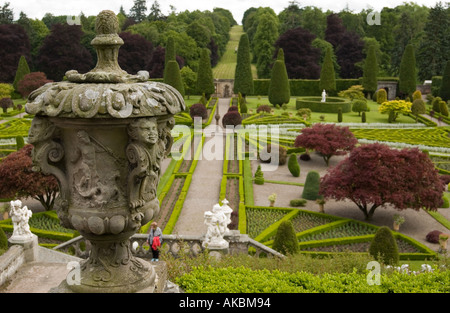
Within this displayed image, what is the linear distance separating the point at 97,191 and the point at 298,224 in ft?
42.5

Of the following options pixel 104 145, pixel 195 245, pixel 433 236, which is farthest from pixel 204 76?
pixel 104 145

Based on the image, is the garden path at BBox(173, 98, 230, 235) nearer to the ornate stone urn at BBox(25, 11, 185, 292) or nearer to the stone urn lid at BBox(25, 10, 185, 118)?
the ornate stone urn at BBox(25, 11, 185, 292)

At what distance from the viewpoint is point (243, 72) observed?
51.8 metres

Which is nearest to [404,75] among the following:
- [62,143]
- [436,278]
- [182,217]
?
[182,217]

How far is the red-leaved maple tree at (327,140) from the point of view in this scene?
24.7 m

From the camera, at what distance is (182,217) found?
17.3 metres

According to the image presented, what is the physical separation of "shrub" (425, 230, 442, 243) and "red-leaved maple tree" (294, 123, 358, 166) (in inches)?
367

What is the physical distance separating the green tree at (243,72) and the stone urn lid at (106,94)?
4677 cm

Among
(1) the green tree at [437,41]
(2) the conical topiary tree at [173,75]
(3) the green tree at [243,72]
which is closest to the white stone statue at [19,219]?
(2) the conical topiary tree at [173,75]

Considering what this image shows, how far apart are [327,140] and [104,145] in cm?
2090

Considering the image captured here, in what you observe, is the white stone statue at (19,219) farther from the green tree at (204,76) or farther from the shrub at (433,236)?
the green tree at (204,76)

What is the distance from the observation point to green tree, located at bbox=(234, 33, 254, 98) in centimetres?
5175
